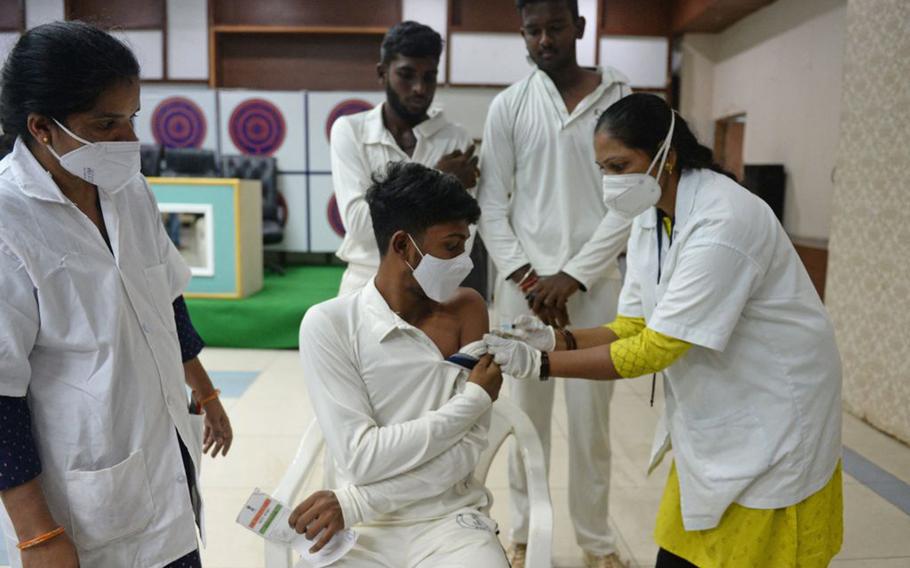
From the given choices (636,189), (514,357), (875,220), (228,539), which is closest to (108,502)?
(514,357)

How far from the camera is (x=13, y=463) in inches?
37.3

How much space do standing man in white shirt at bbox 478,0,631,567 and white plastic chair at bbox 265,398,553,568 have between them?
360 mm

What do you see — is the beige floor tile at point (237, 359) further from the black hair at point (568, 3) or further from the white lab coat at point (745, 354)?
the white lab coat at point (745, 354)

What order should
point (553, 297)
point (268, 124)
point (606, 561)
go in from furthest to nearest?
point (268, 124), point (606, 561), point (553, 297)

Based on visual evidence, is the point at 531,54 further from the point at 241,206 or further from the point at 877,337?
the point at 241,206

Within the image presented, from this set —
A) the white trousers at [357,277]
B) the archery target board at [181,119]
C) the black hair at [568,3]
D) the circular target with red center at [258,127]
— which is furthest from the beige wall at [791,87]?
the archery target board at [181,119]

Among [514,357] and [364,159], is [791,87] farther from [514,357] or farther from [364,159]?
[514,357]

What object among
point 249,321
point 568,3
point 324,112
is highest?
point 324,112

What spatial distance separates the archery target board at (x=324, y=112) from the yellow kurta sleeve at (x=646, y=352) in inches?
236

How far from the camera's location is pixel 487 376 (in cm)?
142

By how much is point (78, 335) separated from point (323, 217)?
246 inches

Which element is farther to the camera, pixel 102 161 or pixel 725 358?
pixel 725 358

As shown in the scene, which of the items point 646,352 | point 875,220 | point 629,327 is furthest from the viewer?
point 875,220

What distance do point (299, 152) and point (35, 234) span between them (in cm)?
634
